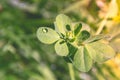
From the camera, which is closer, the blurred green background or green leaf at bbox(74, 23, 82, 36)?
green leaf at bbox(74, 23, 82, 36)

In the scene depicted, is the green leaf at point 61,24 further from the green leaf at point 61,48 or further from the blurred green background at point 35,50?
the blurred green background at point 35,50

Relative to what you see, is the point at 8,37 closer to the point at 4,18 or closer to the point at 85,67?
the point at 4,18

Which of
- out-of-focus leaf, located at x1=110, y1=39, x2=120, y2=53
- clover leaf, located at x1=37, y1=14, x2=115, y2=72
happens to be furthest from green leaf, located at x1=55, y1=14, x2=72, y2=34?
out-of-focus leaf, located at x1=110, y1=39, x2=120, y2=53

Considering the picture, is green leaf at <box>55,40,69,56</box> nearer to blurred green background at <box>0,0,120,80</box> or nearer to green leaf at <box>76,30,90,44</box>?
green leaf at <box>76,30,90,44</box>

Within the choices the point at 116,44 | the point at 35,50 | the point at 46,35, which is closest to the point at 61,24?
the point at 46,35

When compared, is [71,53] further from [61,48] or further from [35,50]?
[35,50]

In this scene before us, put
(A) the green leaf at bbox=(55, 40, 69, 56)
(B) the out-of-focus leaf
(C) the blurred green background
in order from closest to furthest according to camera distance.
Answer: (A) the green leaf at bbox=(55, 40, 69, 56) < (B) the out-of-focus leaf < (C) the blurred green background
